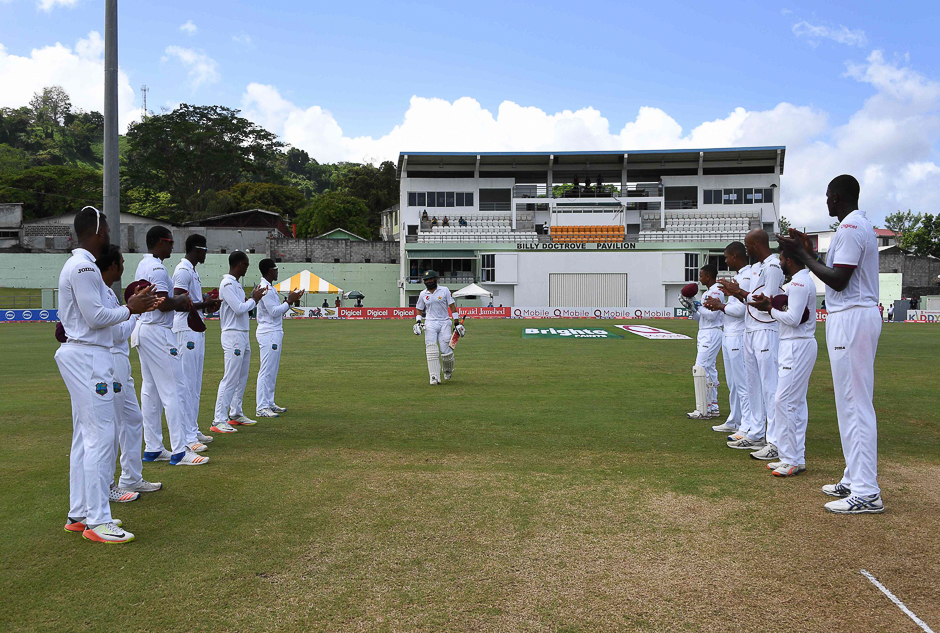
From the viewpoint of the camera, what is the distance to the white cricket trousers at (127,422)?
17.9 ft

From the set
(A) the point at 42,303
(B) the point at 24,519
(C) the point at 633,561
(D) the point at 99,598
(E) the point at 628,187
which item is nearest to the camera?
(D) the point at 99,598

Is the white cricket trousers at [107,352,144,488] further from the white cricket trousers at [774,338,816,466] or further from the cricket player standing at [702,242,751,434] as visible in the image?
the cricket player standing at [702,242,751,434]

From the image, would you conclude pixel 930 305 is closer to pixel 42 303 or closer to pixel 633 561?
pixel 633 561

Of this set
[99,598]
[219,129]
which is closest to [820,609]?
[99,598]

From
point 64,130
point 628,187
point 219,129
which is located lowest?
point 628,187

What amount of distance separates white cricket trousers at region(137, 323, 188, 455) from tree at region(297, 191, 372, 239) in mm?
69468

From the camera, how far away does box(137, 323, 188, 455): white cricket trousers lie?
6871mm

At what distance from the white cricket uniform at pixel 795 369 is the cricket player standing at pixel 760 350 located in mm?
491

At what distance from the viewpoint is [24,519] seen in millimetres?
5348

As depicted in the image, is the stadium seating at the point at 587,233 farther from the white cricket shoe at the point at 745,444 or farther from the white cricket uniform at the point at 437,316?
the white cricket shoe at the point at 745,444

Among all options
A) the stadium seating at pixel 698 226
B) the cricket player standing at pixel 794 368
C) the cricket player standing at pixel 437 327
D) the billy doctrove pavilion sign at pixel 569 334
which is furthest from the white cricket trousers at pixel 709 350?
the stadium seating at pixel 698 226

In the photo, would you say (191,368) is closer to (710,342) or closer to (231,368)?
(231,368)

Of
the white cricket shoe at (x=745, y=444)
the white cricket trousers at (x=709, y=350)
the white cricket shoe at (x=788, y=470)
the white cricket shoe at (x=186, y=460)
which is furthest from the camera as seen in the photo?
the white cricket trousers at (x=709, y=350)

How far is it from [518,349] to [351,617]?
18.3m
